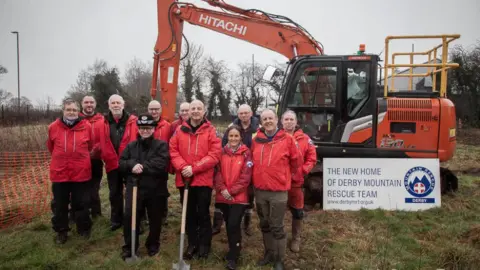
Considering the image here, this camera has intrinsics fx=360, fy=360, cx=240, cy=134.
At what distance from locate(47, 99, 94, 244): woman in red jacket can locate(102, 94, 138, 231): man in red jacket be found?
0.84 feet

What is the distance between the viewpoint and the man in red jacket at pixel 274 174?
3.86 m

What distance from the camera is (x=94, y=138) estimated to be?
4918 mm

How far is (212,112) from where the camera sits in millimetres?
34062

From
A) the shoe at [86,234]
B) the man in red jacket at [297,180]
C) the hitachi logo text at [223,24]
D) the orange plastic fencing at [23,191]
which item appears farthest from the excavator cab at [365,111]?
the orange plastic fencing at [23,191]

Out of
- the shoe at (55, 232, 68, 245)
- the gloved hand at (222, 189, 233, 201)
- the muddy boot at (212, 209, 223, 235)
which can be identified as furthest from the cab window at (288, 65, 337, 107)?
the shoe at (55, 232, 68, 245)

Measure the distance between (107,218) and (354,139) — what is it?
427cm

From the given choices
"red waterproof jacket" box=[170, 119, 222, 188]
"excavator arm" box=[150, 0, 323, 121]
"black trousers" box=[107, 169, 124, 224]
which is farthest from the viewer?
"excavator arm" box=[150, 0, 323, 121]

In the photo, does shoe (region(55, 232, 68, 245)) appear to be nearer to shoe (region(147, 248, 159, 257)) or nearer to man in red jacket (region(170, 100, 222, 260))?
shoe (region(147, 248, 159, 257))

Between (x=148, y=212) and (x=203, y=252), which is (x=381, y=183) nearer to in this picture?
(x=203, y=252)

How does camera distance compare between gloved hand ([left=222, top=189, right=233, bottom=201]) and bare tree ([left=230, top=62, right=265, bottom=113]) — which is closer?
gloved hand ([left=222, top=189, right=233, bottom=201])

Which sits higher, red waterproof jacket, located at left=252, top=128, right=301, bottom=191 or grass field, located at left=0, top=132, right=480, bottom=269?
red waterproof jacket, located at left=252, top=128, right=301, bottom=191

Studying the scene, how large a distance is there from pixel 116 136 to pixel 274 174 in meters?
2.32

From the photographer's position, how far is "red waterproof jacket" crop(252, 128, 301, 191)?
3.85 metres

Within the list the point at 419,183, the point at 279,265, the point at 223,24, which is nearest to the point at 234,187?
the point at 279,265
